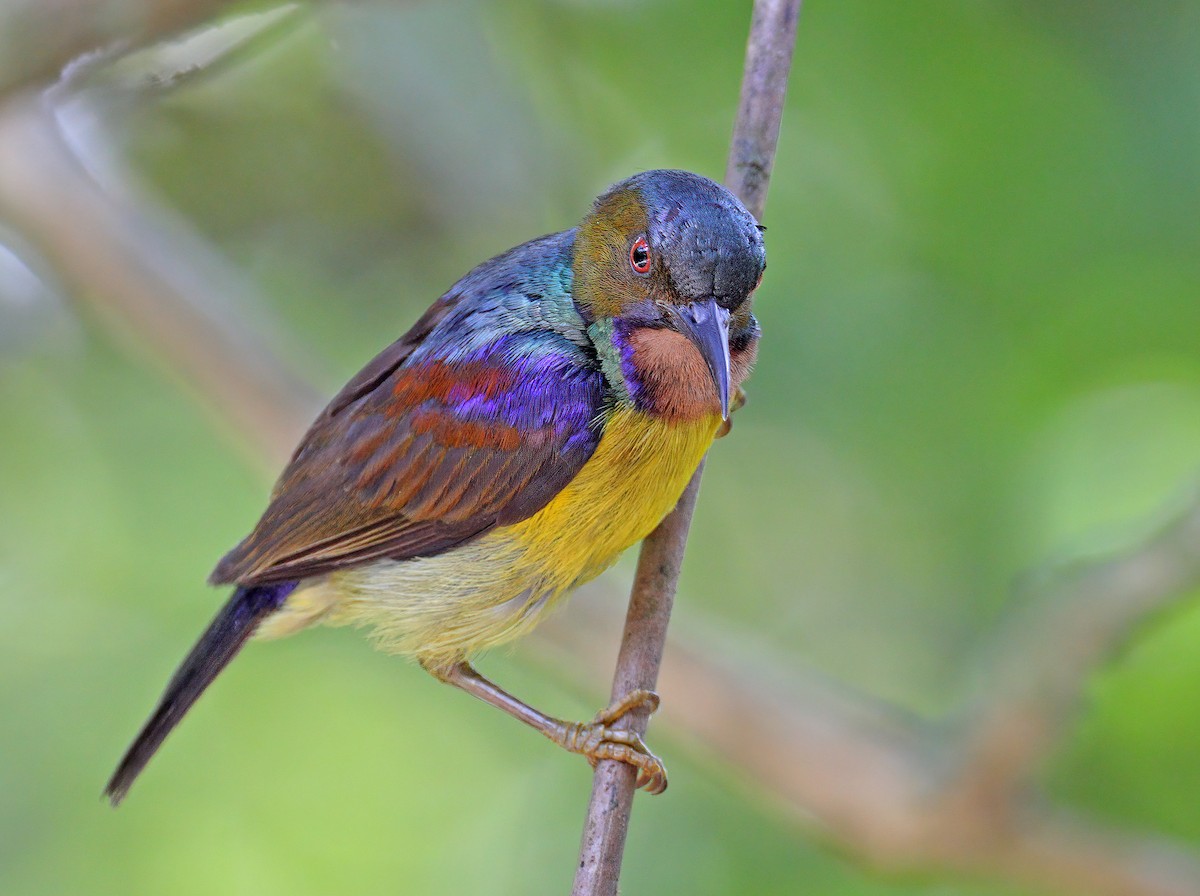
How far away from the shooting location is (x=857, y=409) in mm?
5074

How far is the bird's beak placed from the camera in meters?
2.68

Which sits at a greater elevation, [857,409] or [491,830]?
[857,409]

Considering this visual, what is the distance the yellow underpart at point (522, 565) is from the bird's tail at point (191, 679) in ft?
0.29

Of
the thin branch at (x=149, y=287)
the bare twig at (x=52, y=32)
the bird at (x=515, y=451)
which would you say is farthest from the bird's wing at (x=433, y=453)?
the thin branch at (x=149, y=287)

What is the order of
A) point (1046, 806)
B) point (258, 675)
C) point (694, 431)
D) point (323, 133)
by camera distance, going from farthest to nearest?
1. point (323, 133)
2. point (258, 675)
3. point (1046, 806)
4. point (694, 431)

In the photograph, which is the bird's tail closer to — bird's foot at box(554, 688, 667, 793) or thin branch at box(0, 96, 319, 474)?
bird's foot at box(554, 688, 667, 793)

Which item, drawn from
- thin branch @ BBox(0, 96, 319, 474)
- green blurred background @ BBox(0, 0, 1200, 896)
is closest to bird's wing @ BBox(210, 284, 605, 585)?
thin branch @ BBox(0, 96, 319, 474)

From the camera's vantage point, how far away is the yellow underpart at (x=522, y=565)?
3.07m

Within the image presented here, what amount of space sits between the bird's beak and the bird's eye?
0.42 feet

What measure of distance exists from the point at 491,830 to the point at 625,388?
294cm

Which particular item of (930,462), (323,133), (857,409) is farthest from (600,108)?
(930,462)

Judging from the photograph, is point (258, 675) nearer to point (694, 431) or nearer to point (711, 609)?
point (711, 609)

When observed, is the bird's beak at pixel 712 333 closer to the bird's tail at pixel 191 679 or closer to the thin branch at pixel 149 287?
the bird's tail at pixel 191 679

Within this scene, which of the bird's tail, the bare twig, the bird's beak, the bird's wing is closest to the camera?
the bird's beak
